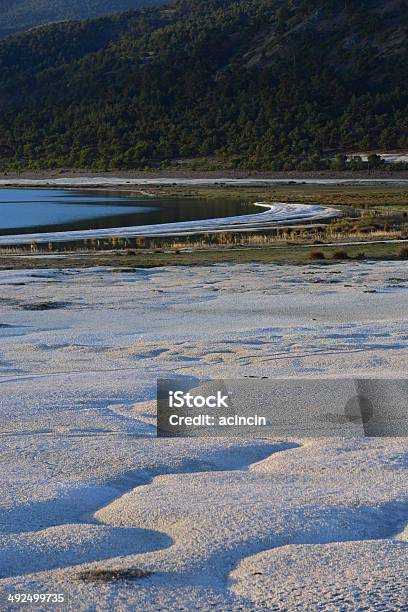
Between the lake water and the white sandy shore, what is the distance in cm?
3148

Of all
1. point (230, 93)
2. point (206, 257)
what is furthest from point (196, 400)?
point (230, 93)

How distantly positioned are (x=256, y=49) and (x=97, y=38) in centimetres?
4963

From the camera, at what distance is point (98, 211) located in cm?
5300

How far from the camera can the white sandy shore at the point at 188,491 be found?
4.05 metres

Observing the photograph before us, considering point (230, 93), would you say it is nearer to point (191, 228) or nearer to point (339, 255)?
point (191, 228)

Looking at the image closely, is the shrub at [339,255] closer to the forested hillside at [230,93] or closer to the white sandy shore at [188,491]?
the white sandy shore at [188,491]

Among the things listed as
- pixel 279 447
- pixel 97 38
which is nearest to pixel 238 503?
pixel 279 447

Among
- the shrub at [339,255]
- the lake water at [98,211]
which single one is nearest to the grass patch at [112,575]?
the shrub at [339,255]

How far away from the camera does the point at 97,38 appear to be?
17688cm

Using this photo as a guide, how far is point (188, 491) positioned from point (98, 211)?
1907 inches

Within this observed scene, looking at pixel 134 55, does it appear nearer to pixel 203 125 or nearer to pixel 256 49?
pixel 256 49

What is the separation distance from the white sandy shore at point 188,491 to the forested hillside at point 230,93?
86.6 meters

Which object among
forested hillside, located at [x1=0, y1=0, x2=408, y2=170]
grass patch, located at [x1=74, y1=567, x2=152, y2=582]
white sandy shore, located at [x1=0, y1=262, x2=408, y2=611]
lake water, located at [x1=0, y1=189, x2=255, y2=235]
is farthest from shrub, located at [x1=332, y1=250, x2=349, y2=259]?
forested hillside, located at [x1=0, y1=0, x2=408, y2=170]

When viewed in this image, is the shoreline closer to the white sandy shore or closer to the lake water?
the lake water
